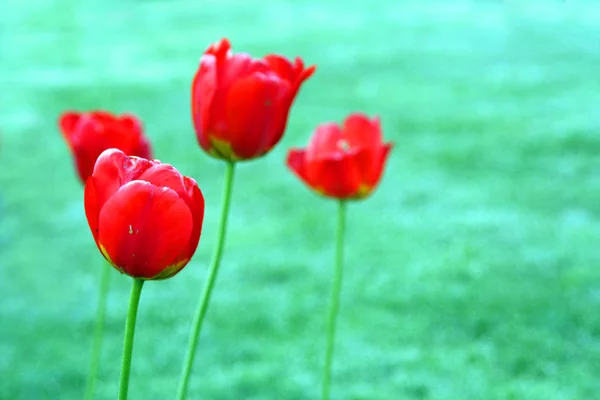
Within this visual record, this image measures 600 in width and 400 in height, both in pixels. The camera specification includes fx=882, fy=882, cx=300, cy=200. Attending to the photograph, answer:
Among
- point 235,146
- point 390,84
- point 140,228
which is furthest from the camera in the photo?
point 390,84

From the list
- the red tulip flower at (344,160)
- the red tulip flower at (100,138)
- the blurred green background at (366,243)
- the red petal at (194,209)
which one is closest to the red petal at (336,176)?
the red tulip flower at (344,160)

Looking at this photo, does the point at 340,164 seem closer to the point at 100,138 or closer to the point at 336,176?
the point at 336,176

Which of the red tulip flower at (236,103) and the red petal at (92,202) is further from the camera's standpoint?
the red tulip flower at (236,103)

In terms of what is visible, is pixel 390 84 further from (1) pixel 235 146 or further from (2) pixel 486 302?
(1) pixel 235 146

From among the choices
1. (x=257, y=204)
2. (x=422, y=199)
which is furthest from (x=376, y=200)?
(x=257, y=204)

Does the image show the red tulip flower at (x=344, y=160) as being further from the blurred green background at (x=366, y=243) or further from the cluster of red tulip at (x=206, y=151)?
the blurred green background at (x=366, y=243)

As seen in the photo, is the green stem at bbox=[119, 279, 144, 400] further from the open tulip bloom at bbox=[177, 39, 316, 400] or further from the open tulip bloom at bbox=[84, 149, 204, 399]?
the open tulip bloom at bbox=[177, 39, 316, 400]

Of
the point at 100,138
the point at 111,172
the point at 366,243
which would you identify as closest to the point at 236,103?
the point at 111,172
